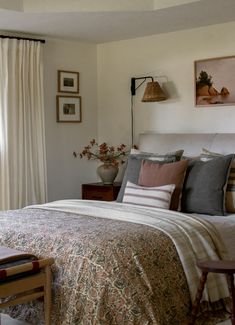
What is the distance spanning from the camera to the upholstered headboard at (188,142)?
4309 millimetres

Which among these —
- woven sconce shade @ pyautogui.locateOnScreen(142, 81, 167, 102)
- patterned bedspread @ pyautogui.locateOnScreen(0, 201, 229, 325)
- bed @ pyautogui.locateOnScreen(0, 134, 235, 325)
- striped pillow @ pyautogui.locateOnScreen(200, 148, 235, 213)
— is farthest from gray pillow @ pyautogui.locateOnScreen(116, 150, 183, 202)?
patterned bedspread @ pyautogui.locateOnScreen(0, 201, 229, 325)

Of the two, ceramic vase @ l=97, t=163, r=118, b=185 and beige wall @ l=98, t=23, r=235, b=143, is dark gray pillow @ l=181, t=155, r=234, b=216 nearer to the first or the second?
beige wall @ l=98, t=23, r=235, b=143

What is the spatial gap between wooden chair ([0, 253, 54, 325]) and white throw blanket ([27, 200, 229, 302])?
72 centimetres

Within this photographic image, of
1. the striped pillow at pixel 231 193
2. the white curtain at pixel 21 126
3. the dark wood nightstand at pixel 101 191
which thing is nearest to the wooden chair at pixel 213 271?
the striped pillow at pixel 231 193

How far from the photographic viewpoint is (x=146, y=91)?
503cm

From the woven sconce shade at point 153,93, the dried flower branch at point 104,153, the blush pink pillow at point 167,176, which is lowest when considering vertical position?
the blush pink pillow at point 167,176

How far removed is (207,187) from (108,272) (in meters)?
1.40

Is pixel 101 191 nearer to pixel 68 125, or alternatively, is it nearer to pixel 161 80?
pixel 68 125

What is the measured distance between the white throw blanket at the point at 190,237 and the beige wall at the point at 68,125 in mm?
1886

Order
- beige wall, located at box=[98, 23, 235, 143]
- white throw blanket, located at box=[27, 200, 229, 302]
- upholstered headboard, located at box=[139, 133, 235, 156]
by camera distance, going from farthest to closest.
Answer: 1. beige wall, located at box=[98, 23, 235, 143]
2. upholstered headboard, located at box=[139, 133, 235, 156]
3. white throw blanket, located at box=[27, 200, 229, 302]

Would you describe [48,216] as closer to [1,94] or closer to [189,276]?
[189,276]

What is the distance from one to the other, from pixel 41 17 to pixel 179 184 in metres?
1.89

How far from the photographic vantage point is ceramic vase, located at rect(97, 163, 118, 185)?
5.21 metres

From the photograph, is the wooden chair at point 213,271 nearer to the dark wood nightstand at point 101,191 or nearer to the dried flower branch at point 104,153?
the dark wood nightstand at point 101,191
